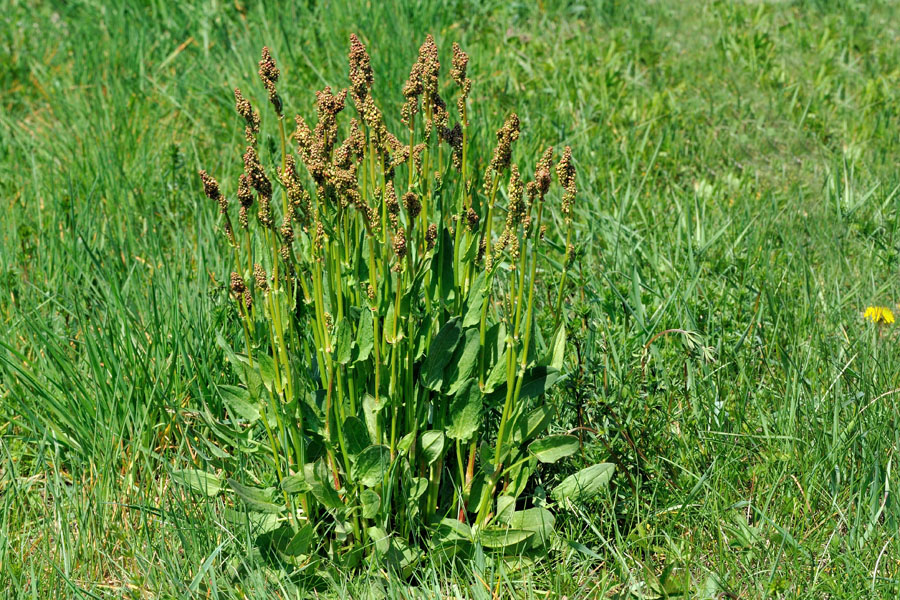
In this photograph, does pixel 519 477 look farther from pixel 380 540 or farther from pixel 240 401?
pixel 240 401

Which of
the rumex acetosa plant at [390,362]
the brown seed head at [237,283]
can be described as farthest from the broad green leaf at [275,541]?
the brown seed head at [237,283]

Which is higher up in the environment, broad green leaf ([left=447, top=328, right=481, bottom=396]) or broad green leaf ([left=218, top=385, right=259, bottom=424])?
broad green leaf ([left=447, top=328, right=481, bottom=396])


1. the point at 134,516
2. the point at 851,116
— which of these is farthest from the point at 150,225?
the point at 851,116

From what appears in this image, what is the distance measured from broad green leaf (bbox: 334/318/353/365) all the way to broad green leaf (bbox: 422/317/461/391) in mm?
195

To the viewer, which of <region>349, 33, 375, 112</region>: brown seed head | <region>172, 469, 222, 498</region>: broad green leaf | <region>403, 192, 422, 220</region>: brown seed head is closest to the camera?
<region>403, 192, 422, 220</region>: brown seed head

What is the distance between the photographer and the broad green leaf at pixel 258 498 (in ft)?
7.02

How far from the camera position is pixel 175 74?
477 centimetres

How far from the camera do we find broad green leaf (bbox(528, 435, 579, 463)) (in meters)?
2.14

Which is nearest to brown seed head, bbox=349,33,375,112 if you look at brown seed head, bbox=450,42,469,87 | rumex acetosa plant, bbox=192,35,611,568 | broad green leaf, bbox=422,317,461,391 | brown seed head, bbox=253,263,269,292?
rumex acetosa plant, bbox=192,35,611,568

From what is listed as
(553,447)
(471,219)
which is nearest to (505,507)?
(553,447)

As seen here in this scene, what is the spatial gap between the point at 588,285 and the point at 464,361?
47.8 inches

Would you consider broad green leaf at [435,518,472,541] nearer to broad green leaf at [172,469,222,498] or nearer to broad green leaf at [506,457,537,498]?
broad green leaf at [506,457,537,498]

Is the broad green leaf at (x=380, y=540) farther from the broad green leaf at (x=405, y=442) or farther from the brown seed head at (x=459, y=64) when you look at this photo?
the brown seed head at (x=459, y=64)

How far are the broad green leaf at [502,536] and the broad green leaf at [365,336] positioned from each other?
20.5 inches
